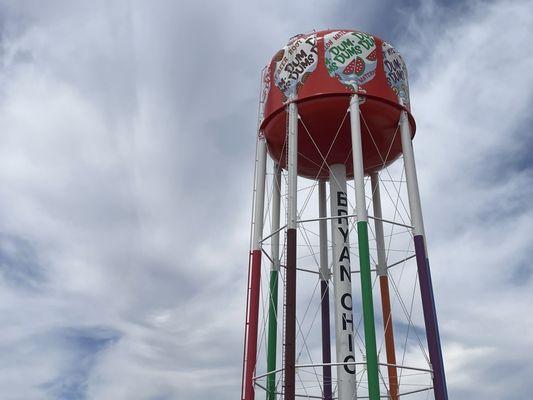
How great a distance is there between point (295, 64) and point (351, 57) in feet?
6.48

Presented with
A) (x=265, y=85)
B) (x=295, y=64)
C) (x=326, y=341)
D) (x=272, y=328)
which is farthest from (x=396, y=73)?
(x=326, y=341)

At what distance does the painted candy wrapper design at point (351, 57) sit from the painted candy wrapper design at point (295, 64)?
551mm

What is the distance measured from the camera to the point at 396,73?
20.9 m

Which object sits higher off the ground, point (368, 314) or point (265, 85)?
point (265, 85)

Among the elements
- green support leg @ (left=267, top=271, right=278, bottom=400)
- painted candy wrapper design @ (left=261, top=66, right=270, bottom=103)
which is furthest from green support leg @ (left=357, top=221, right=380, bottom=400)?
painted candy wrapper design @ (left=261, top=66, right=270, bottom=103)

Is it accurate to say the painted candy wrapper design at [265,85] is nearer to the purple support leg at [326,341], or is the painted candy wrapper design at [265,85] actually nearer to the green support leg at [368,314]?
the green support leg at [368,314]

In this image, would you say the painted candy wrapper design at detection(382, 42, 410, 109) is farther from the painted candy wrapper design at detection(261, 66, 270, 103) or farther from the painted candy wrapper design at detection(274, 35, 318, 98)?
the painted candy wrapper design at detection(261, 66, 270, 103)

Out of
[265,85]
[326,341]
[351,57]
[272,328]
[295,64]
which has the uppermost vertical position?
[265,85]

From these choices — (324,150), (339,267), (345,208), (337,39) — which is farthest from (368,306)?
(337,39)

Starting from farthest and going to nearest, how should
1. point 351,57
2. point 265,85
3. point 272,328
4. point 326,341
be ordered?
point 326,341
point 265,85
point 272,328
point 351,57

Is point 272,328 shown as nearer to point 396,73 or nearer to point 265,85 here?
point 265,85

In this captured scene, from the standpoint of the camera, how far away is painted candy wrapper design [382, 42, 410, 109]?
20391mm

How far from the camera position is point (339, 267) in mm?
20500

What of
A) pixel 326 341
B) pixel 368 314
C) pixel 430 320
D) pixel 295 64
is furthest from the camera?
pixel 326 341
